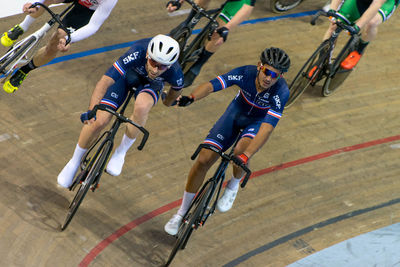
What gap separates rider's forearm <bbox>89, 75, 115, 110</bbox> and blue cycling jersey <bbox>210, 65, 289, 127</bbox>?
2.79 feet

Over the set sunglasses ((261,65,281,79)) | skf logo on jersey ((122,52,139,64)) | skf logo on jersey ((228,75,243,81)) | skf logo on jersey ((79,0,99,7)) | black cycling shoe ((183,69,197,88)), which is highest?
skf logo on jersey ((122,52,139,64))

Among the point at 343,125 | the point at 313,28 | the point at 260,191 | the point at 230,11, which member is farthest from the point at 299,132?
the point at 313,28

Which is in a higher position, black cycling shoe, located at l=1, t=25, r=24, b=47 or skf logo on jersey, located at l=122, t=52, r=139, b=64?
skf logo on jersey, located at l=122, t=52, r=139, b=64

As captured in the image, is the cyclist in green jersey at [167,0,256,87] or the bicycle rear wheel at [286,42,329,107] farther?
the bicycle rear wheel at [286,42,329,107]

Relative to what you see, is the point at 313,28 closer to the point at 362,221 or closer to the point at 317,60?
the point at 317,60

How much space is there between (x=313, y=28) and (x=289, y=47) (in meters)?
0.88

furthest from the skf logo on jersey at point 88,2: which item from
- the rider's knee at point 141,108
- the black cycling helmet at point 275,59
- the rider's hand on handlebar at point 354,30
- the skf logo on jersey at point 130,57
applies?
the rider's hand on handlebar at point 354,30

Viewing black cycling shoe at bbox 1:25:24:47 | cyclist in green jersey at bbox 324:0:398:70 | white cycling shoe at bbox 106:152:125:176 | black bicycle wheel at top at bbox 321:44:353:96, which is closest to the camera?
white cycling shoe at bbox 106:152:125:176

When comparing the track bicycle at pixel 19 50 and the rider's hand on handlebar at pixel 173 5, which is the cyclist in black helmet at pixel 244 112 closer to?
the rider's hand on handlebar at pixel 173 5

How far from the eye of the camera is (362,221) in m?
5.89

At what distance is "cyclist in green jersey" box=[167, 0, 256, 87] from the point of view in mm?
6729

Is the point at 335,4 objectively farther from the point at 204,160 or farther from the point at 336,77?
the point at 204,160

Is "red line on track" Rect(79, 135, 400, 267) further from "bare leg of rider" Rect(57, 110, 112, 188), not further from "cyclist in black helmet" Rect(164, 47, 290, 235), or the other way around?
"bare leg of rider" Rect(57, 110, 112, 188)

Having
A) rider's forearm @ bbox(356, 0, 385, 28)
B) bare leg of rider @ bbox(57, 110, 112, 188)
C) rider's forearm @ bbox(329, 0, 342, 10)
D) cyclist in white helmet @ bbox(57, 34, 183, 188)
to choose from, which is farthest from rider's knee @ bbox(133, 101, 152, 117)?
rider's forearm @ bbox(329, 0, 342, 10)
